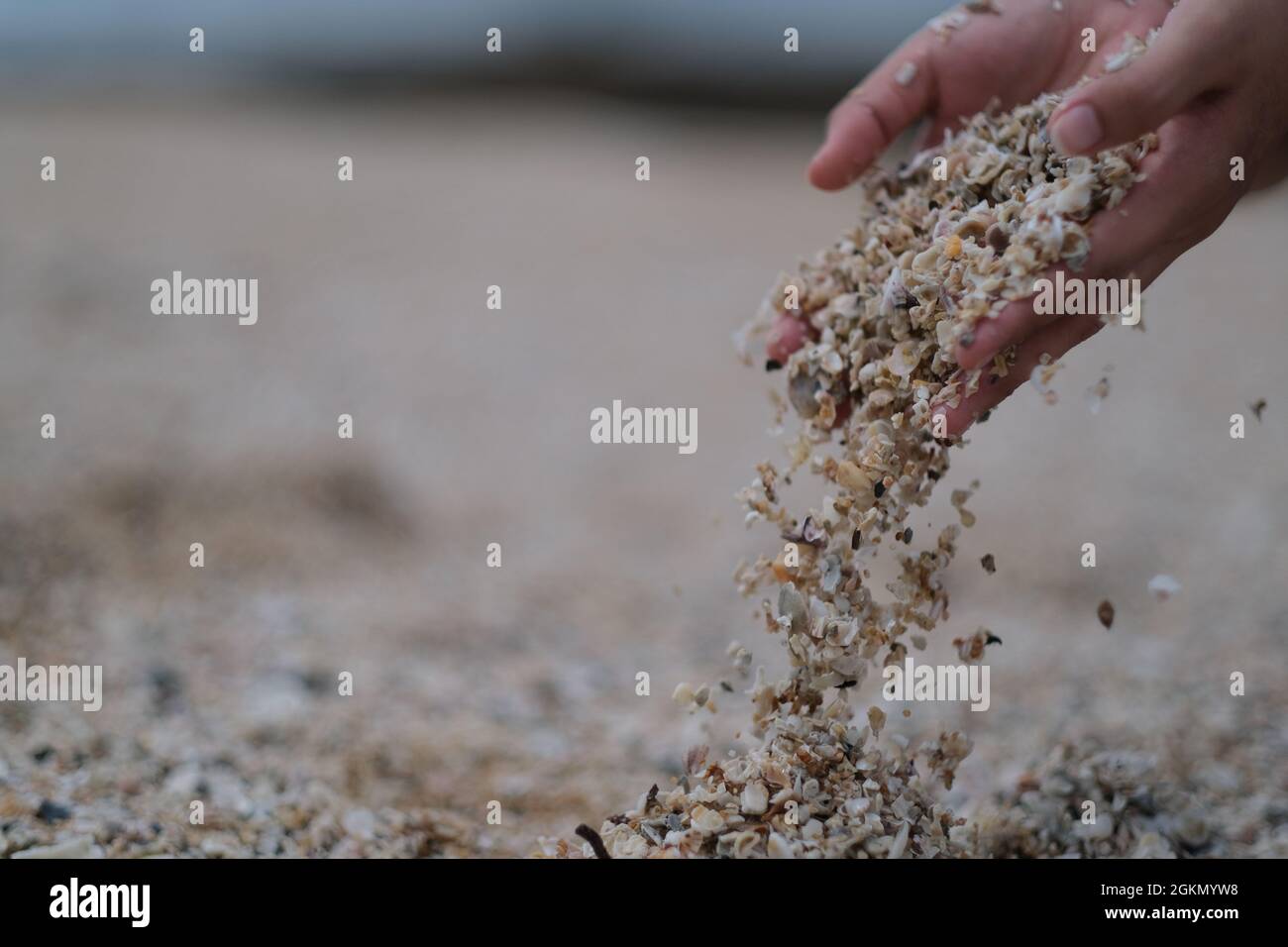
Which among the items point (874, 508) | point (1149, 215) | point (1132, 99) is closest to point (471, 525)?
point (874, 508)

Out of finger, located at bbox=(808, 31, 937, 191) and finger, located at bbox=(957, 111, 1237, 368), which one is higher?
finger, located at bbox=(808, 31, 937, 191)

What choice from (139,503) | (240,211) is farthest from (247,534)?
(240,211)

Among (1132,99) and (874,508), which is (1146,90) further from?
(874,508)

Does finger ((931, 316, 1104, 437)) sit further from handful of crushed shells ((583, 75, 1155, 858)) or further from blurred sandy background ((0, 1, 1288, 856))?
blurred sandy background ((0, 1, 1288, 856))

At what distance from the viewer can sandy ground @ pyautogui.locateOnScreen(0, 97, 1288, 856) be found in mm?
2646

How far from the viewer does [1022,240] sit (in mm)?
1722

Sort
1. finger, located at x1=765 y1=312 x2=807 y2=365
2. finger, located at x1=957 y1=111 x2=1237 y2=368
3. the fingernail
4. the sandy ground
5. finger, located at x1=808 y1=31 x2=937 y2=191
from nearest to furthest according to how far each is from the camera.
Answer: the fingernail
finger, located at x1=957 y1=111 x2=1237 y2=368
finger, located at x1=765 y1=312 x2=807 y2=365
finger, located at x1=808 y1=31 x2=937 y2=191
the sandy ground

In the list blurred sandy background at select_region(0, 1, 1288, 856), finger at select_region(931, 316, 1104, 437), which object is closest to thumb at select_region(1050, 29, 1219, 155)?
finger at select_region(931, 316, 1104, 437)

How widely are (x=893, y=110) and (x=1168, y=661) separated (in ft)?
7.49

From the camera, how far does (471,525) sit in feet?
17.8

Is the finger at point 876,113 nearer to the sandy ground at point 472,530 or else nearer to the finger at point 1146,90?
the finger at point 1146,90

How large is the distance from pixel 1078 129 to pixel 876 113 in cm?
82

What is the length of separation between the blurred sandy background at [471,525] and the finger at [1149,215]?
68cm
